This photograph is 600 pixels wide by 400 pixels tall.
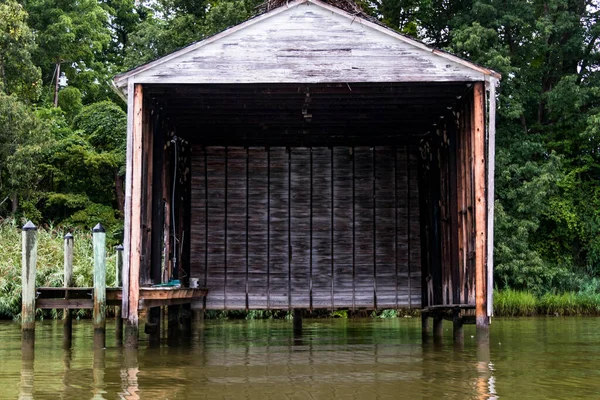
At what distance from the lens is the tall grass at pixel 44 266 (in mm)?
22062

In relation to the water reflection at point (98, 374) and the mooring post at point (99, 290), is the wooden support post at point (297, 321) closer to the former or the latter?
the mooring post at point (99, 290)

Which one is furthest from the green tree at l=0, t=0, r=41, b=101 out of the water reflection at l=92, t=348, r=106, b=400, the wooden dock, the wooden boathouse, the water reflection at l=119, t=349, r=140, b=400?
the water reflection at l=119, t=349, r=140, b=400

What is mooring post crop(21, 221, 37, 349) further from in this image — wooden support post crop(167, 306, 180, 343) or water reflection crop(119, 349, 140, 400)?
wooden support post crop(167, 306, 180, 343)

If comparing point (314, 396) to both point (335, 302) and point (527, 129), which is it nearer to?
point (335, 302)

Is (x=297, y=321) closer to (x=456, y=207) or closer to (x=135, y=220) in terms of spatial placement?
(x=456, y=207)

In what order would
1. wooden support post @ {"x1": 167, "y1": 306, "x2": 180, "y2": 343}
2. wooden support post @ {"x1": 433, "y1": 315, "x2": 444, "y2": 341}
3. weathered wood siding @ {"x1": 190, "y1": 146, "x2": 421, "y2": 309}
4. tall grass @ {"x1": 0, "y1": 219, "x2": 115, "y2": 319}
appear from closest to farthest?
wooden support post @ {"x1": 433, "y1": 315, "x2": 444, "y2": 341} → wooden support post @ {"x1": 167, "y1": 306, "x2": 180, "y2": 343} → weathered wood siding @ {"x1": 190, "y1": 146, "x2": 421, "y2": 309} → tall grass @ {"x1": 0, "y1": 219, "x2": 115, "y2": 319}

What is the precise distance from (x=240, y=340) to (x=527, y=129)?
17527mm

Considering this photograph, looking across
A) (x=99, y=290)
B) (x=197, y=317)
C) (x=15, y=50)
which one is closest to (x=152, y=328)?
(x=99, y=290)

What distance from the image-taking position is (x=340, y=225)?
17469 millimetres

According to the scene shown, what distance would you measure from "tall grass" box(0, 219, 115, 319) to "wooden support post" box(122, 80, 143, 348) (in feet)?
31.8

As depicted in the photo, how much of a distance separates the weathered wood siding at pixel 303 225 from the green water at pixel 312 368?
0.96 metres

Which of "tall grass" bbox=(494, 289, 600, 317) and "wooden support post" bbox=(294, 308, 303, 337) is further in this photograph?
"tall grass" bbox=(494, 289, 600, 317)

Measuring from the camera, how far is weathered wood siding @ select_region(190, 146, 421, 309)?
17359mm

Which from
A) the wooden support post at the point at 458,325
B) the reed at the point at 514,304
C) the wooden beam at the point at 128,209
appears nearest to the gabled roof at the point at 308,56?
the wooden beam at the point at 128,209
